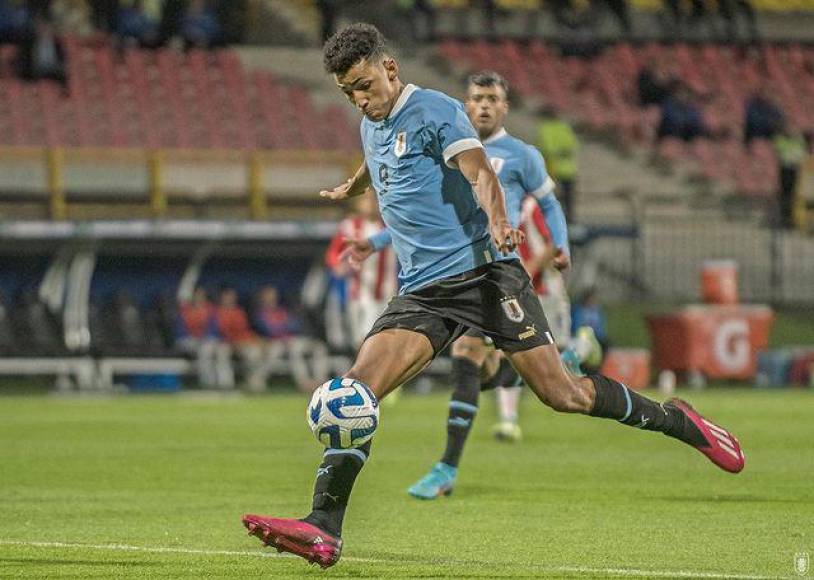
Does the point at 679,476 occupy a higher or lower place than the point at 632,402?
lower

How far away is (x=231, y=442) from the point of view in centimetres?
1470

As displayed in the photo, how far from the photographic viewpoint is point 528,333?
7.92 metres

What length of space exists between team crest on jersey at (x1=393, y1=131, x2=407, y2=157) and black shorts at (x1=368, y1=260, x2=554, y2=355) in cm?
57

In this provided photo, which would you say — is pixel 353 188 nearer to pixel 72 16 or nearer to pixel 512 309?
pixel 512 309

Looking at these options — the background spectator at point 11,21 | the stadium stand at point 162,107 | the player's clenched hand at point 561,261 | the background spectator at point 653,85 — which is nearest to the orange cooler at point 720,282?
the stadium stand at point 162,107

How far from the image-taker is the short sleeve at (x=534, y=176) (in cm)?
1123

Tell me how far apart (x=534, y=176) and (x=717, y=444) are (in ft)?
9.56

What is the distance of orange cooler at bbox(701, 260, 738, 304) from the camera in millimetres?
25047

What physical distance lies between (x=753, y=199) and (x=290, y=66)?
A: 7.99 m

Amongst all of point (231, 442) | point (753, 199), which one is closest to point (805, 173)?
point (753, 199)

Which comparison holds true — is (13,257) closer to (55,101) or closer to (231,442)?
(55,101)

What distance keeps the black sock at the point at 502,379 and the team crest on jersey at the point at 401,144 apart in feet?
11.7

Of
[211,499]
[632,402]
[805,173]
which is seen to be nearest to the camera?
[632,402]
